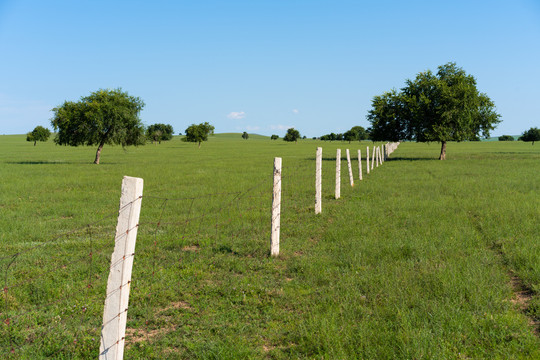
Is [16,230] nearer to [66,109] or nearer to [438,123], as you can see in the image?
[66,109]

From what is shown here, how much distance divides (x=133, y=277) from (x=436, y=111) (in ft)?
132

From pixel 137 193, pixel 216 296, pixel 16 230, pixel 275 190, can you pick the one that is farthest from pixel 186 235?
pixel 137 193

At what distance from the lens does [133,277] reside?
669 cm

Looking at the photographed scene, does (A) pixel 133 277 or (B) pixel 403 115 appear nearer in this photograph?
(A) pixel 133 277

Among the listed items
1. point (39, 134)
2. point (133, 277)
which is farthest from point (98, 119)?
point (39, 134)

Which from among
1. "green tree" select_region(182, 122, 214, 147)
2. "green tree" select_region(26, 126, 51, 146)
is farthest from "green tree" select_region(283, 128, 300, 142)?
"green tree" select_region(26, 126, 51, 146)

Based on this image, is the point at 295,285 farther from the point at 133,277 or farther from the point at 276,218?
the point at 133,277

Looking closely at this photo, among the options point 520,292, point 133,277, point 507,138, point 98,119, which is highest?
point 507,138

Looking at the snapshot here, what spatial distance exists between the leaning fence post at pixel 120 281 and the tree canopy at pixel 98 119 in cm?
3812

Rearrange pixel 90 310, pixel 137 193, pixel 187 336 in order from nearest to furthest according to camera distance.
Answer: pixel 137 193 < pixel 187 336 < pixel 90 310

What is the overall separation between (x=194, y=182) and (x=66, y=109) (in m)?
25.8

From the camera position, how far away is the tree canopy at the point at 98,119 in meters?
39.0

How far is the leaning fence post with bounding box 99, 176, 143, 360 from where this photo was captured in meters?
3.76

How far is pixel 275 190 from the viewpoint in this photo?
8375mm
